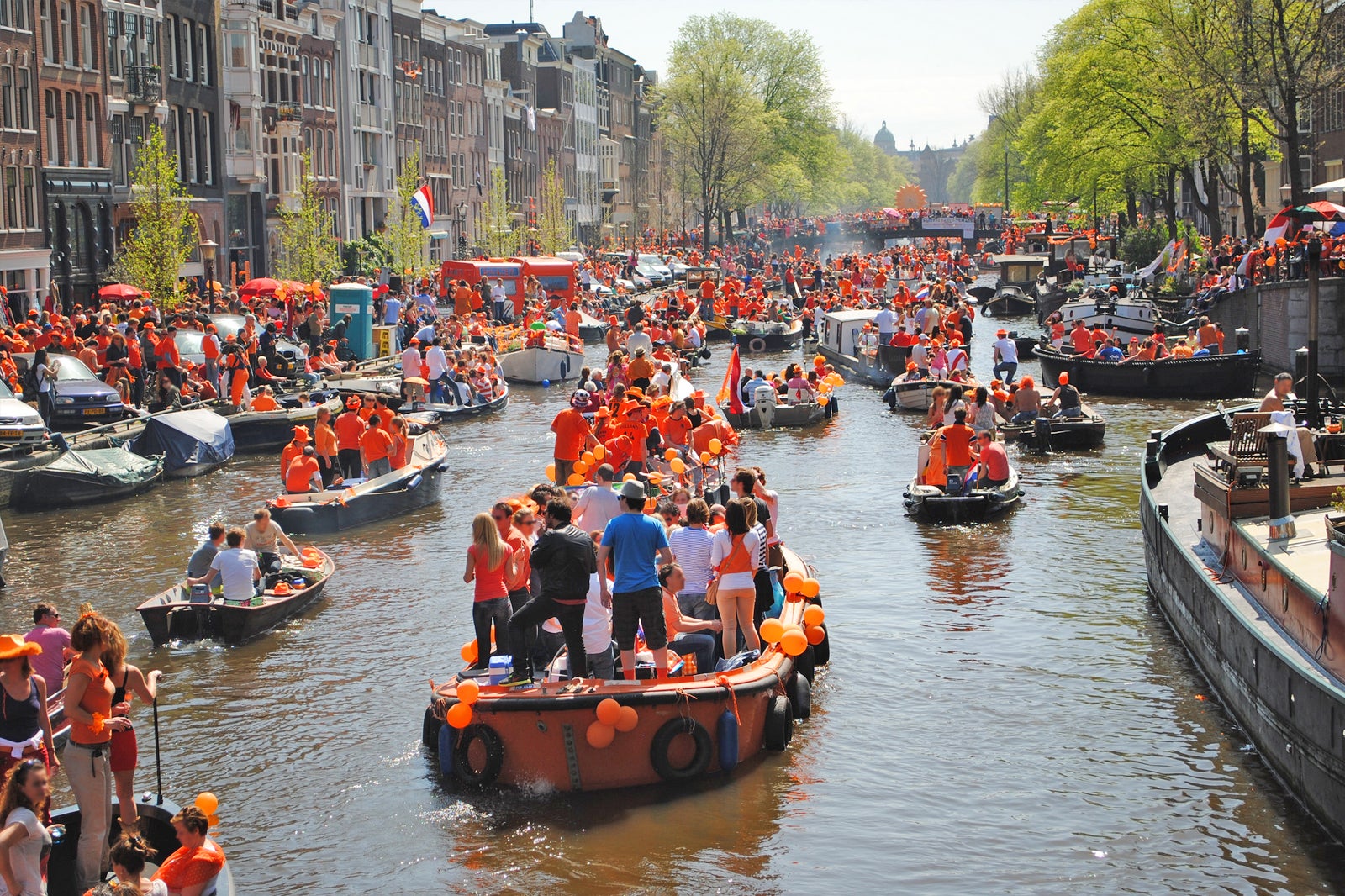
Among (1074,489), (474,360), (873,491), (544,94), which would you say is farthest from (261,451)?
(544,94)

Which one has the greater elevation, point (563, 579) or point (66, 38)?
point (66, 38)

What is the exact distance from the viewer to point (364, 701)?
16.5 m

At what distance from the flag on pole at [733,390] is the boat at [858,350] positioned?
9.69m

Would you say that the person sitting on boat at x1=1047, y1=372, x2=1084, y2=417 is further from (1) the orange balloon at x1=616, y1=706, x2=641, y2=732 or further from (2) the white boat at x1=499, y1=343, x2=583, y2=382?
(1) the orange balloon at x1=616, y1=706, x2=641, y2=732

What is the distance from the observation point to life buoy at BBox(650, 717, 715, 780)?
1326 cm

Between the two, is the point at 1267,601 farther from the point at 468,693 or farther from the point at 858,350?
the point at 858,350

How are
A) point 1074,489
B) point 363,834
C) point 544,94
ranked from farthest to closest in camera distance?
1. point 544,94
2. point 1074,489
3. point 363,834

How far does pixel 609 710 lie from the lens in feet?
42.0

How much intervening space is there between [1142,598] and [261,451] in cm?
1889

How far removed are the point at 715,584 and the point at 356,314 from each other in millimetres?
31205

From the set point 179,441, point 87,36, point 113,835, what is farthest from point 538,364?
point 113,835

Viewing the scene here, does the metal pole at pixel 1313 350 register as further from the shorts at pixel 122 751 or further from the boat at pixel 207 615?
the shorts at pixel 122 751

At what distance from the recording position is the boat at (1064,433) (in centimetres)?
3159

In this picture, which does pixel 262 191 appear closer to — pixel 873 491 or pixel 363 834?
pixel 873 491
